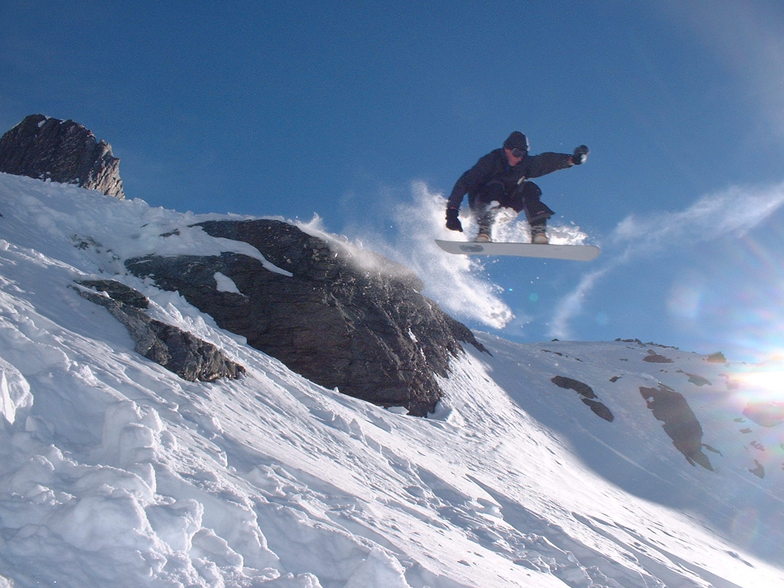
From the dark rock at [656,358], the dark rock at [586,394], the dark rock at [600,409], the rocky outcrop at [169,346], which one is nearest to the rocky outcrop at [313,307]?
the rocky outcrop at [169,346]

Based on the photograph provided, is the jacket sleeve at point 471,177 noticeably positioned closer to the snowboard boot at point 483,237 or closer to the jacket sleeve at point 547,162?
the jacket sleeve at point 547,162

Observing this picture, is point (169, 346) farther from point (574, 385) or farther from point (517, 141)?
point (574, 385)

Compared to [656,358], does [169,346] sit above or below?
below

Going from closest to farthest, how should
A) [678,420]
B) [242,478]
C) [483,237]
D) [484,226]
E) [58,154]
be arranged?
[242,478]
[484,226]
[483,237]
[58,154]
[678,420]

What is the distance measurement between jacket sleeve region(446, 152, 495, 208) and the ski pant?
0.24 m

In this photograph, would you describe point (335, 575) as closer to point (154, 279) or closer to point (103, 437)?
point (103, 437)

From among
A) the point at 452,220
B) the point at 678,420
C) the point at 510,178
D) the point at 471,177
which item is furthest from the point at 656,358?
the point at 452,220

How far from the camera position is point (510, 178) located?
10.2m

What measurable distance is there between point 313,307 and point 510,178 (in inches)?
381

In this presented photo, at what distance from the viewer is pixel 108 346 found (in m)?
8.45

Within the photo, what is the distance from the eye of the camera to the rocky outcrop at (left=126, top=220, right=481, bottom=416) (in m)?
16.7

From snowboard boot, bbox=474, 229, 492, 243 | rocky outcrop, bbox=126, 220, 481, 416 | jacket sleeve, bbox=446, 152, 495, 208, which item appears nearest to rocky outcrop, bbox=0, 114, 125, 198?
rocky outcrop, bbox=126, 220, 481, 416

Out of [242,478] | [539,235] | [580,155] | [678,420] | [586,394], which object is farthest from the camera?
[586,394]

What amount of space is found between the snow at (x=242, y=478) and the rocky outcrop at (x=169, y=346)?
0.94 feet
